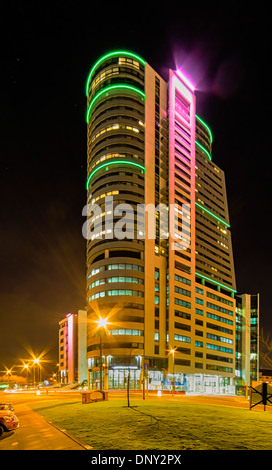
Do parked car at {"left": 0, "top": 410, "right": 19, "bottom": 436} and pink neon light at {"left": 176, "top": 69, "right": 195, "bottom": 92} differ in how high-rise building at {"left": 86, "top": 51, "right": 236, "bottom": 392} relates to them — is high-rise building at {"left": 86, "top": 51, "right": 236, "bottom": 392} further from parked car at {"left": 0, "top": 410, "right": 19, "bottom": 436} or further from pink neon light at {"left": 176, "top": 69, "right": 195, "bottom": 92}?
parked car at {"left": 0, "top": 410, "right": 19, "bottom": 436}

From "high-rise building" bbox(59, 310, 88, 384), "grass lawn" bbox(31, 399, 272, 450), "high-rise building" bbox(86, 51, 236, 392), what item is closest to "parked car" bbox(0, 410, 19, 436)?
"grass lawn" bbox(31, 399, 272, 450)

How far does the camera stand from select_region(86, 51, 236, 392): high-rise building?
93.1m

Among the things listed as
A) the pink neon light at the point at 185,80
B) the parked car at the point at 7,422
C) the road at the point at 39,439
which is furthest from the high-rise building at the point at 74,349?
the parked car at the point at 7,422

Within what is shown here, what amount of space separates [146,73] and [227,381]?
10010 cm

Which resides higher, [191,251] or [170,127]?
[170,127]

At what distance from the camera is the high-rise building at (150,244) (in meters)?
93.1

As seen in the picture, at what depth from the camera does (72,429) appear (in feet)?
56.2

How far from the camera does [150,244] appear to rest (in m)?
101

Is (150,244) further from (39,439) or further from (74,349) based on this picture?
(39,439)

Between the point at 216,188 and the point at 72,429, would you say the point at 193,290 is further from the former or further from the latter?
Result: the point at 72,429

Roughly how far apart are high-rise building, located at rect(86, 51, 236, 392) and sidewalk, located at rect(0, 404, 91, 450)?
67569 mm

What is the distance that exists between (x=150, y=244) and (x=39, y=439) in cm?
8583

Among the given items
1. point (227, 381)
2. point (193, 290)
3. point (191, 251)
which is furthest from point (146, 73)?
point (227, 381)

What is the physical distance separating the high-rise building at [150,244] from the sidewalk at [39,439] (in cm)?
6757
